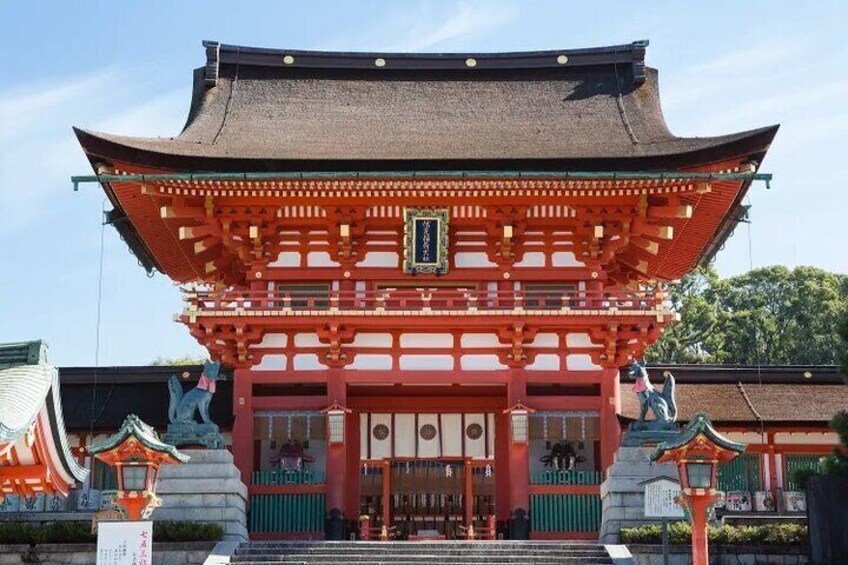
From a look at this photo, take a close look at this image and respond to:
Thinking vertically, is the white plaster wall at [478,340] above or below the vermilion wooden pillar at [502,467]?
above

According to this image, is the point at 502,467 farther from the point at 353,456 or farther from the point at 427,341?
the point at 427,341

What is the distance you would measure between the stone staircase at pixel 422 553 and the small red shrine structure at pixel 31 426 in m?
8.34

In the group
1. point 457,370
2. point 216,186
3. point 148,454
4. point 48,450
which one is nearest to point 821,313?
point 457,370

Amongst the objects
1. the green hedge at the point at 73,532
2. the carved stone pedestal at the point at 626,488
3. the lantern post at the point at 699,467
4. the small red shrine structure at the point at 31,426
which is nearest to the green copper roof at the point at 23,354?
the small red shrine structure at the point at 31,426

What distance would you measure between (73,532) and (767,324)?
44073 millimetres

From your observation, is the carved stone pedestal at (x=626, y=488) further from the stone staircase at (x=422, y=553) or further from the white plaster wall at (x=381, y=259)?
the white plaster wall at (x=381, y=259)

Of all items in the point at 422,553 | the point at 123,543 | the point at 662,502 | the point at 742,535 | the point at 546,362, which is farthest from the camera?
the point at 546,362

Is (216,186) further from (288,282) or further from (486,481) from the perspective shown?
(486,481)

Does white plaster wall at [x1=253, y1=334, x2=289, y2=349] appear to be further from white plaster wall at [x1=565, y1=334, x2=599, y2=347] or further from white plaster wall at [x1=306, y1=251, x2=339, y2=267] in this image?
white plaster wall at [x1=565, y1=334, x2=599, y2=347]

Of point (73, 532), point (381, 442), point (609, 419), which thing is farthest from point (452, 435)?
point (73, 532)

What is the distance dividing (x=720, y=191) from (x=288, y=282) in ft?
32.8

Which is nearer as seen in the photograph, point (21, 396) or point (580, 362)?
point (21, 396)

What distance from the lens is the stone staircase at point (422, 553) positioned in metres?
23.7

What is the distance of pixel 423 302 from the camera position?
28.3m
